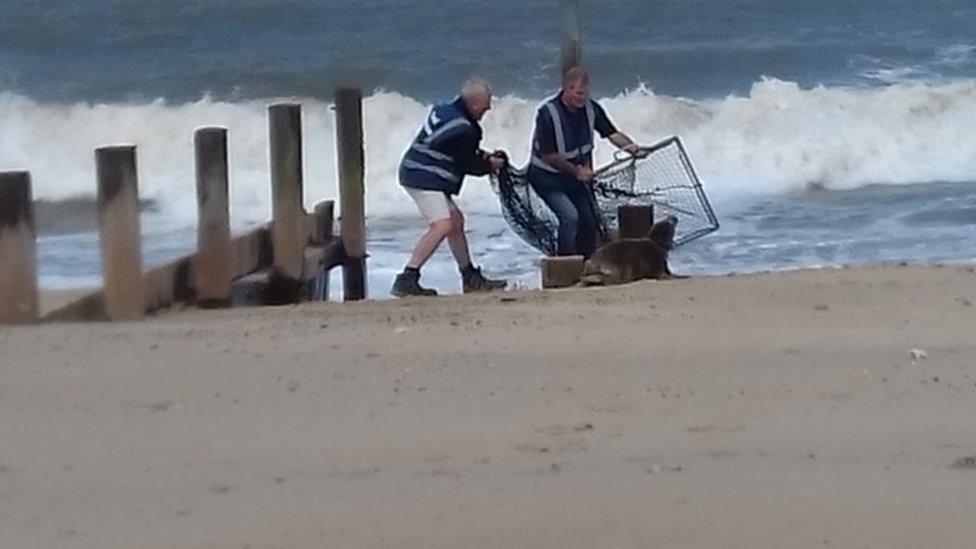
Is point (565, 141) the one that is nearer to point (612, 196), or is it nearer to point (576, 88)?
point (576, 88)

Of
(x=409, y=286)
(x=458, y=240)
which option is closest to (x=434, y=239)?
(x=458, y=240)

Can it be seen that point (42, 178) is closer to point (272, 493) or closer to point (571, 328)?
point (571, 328)

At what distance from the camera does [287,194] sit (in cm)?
951

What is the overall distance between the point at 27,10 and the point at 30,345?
2398 centimetres

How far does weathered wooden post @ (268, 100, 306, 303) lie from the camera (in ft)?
31.1

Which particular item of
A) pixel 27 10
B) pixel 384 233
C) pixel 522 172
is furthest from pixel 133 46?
pixel 522 172

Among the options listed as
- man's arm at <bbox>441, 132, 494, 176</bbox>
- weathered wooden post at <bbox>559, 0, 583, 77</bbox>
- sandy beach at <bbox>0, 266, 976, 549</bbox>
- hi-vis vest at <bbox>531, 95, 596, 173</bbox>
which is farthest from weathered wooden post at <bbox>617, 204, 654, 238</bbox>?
weathered wooden post at <bbox>559, 0, 583, 77</bbox>

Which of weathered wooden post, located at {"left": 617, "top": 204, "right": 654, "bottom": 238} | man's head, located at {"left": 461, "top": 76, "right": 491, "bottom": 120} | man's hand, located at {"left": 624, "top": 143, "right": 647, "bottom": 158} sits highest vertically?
man's head, located at {"left": 461, "top": 76, "right": 491, "bottom": 120}

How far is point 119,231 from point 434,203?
7.33ft

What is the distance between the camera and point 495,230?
47.0 ft

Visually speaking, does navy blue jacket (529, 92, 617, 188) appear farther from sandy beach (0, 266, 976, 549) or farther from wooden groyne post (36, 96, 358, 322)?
sandy beach (0, 266, 976, 549)

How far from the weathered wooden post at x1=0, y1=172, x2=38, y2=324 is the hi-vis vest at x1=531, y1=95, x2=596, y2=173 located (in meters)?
3.09

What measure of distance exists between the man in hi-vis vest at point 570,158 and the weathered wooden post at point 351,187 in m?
0.96

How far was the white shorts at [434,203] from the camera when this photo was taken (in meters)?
9.92
